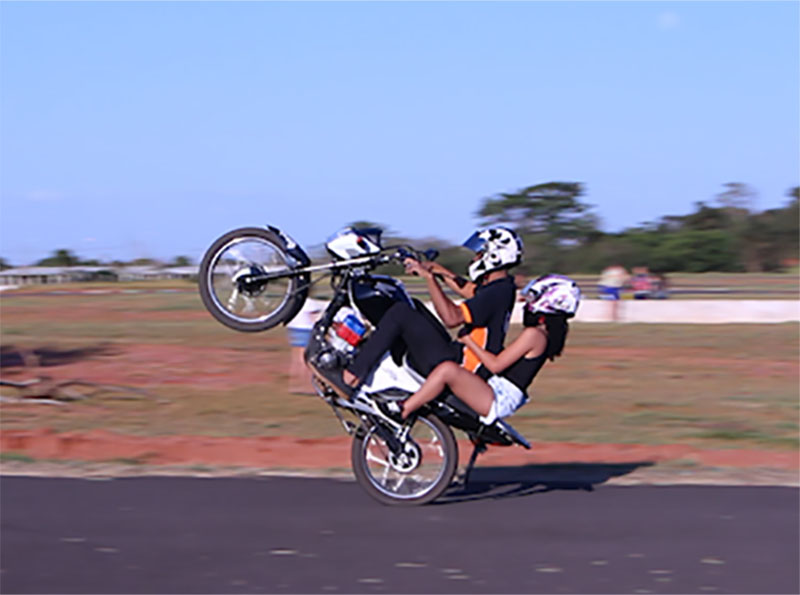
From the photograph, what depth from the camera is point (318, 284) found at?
24.9 feet

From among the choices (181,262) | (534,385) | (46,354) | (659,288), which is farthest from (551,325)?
(181,262)

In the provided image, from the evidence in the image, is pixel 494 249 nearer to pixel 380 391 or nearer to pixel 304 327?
pixel 380 391

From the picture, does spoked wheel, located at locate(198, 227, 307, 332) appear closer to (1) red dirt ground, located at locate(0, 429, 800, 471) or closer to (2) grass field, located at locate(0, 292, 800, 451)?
(1) red dirt ground, located at locate(0, 429, 800, 471)

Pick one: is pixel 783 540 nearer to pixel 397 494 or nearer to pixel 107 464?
pixel 397 494

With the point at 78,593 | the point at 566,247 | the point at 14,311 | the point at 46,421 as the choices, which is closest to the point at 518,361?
the point at 78,593

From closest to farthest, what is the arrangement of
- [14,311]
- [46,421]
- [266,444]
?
[266,444] → [46,421] → [14,311]

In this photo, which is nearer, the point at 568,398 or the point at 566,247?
the point at 568,398

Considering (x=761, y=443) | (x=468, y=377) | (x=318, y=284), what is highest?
(x=318, y=284)

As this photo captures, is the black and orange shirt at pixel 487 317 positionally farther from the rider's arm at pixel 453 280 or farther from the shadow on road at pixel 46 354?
the shadow on road at pixel 46 354

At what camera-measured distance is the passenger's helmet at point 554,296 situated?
23.0ft

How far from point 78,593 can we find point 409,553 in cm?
172

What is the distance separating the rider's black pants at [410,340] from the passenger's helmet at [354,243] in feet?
1.40

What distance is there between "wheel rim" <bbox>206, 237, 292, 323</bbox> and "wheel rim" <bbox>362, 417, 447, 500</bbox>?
46.7 inches

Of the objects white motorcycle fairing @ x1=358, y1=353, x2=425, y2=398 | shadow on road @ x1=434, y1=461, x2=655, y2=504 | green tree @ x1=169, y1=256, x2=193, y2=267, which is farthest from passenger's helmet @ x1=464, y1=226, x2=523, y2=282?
green tree @ x1=169, y1=256, x2=193, y2=267
